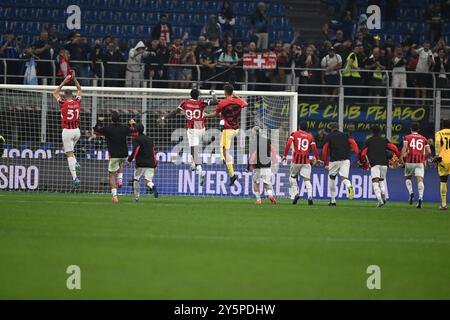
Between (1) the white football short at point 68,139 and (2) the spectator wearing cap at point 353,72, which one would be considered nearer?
(1) the white football short at point 68,139

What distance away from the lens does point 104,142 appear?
2925 cm

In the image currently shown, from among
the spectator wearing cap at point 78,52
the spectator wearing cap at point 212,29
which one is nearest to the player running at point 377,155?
the spectator wearing cap at point 212,29

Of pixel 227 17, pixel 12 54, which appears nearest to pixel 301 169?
pixel 227 17

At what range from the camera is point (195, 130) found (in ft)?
84.3

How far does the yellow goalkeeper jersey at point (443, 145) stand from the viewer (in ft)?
82.8

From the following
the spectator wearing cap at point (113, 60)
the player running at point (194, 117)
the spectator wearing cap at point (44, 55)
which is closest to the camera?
the player running at point (194, 117)

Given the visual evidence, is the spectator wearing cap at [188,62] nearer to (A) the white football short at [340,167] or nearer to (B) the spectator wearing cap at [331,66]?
(B) the spectator wearing cap at [331,66]

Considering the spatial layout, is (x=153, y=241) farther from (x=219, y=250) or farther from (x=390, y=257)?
(x=390, y=257)

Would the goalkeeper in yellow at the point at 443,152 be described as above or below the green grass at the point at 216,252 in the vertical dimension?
above

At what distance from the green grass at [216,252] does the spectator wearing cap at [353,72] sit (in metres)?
10.3

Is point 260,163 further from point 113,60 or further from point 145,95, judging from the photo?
point 113,60

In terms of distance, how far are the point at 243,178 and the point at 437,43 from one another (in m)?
9.61

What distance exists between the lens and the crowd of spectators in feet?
100
